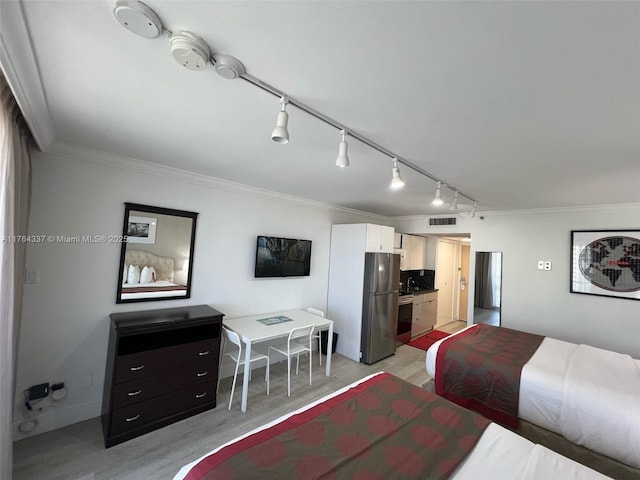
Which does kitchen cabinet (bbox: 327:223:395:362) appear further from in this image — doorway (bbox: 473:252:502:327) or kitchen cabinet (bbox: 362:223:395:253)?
doorway (bbox: 473:252:502:327)

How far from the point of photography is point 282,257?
3855 millimetres

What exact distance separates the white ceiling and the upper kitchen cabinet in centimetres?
181

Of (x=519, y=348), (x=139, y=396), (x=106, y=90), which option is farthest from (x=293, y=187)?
(x=519, y=348)

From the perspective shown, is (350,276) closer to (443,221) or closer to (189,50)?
(443,221)

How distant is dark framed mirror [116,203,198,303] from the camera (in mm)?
2631

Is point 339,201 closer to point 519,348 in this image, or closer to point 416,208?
point 416,208

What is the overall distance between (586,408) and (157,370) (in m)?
3.50

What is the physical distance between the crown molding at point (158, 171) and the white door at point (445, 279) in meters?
3.63

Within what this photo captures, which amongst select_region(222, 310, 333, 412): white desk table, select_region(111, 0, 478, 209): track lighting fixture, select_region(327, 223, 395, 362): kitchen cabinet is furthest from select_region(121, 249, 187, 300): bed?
select_region(327, 223, 395, 362): kitchen cabinet

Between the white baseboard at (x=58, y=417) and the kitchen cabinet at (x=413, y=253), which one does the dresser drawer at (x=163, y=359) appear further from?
the kitchen cabinet at (x=413, y=253)

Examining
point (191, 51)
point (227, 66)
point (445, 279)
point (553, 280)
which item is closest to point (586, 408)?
point (553, 280)

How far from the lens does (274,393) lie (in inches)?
119

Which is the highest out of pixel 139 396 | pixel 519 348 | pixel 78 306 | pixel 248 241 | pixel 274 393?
pixel 248 241

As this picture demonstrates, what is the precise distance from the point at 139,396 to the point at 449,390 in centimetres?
294
